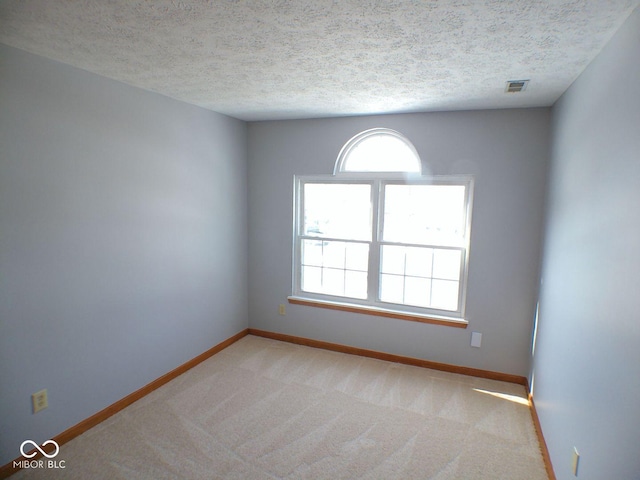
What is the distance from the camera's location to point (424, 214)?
11.1 feet

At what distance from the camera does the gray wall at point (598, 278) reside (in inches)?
51.1

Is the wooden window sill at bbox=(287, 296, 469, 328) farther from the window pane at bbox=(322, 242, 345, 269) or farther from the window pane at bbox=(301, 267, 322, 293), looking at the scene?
the window pane at bbox=(322, 242, 345, 269)

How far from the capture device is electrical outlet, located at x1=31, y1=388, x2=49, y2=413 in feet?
6.99

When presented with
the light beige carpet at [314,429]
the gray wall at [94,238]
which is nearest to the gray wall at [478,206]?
the light beige carpet at [314,429]

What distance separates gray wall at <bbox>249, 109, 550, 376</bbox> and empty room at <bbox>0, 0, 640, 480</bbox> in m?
0.02

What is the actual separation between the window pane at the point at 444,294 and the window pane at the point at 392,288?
299mm

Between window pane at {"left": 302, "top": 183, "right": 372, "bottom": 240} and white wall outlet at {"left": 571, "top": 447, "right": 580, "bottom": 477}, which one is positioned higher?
window pane at {"left": 302, "top": 183, "right": 372, "bottom": 240}

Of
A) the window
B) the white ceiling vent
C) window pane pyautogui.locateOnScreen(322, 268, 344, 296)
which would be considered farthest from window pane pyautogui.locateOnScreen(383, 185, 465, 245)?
the white ceiling vent

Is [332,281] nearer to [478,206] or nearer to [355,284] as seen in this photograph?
[355,284]

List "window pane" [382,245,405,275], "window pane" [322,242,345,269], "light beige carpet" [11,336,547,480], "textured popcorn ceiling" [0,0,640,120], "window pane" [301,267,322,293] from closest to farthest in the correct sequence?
"textured popcorn ceiling" [0,0,640,120] → "light beige carpet" [11,336,547,480] → "window pane" [382,245,405,275] → "window pane" [322,242,345,269] → "window pane" [301,267,322,293]

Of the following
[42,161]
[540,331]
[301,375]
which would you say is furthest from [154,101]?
[540,331]

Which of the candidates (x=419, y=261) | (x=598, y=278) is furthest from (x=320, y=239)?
(x=598, y=278)

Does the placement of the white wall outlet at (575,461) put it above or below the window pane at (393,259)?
below

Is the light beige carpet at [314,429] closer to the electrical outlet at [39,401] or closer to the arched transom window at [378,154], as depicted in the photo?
the electrical outlet at [39,401]
